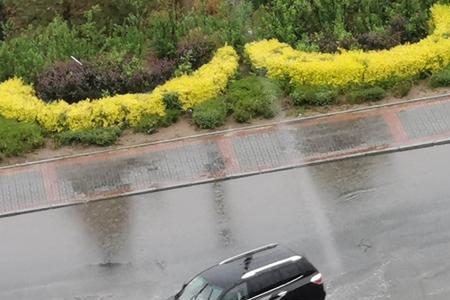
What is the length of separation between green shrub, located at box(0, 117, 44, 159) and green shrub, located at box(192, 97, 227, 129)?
3749 mm

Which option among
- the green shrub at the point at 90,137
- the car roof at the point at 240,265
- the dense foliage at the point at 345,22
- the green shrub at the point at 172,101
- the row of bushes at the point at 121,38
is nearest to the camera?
the car roof at the point at 240,265

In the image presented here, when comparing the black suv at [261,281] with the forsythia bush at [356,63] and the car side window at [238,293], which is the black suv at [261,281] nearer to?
the car side window at [238,293]

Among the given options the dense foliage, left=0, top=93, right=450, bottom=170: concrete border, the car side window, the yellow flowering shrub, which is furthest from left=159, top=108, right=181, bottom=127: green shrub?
the car side window

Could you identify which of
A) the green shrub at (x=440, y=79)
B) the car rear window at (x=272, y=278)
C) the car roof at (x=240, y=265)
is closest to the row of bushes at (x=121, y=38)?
the green shrub at (x=440, y=79)

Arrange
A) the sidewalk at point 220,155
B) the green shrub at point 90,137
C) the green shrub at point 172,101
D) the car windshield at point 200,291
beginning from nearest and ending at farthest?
the car windshield at point 200,291, the sidewalk at point 220,155, the green shrub at point 90,137, the green shrub at point 172,101

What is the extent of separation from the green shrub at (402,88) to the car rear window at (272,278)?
815cm

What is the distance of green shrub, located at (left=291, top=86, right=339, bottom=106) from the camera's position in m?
23.0

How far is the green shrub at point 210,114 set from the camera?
22.6m

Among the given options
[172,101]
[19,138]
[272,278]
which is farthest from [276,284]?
[19,138]

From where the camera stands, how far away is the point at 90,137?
22391 mm

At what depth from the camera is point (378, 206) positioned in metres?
19.8

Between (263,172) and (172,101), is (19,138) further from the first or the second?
(263,172)

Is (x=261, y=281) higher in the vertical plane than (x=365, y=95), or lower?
lower

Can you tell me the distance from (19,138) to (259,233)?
6.63 m
